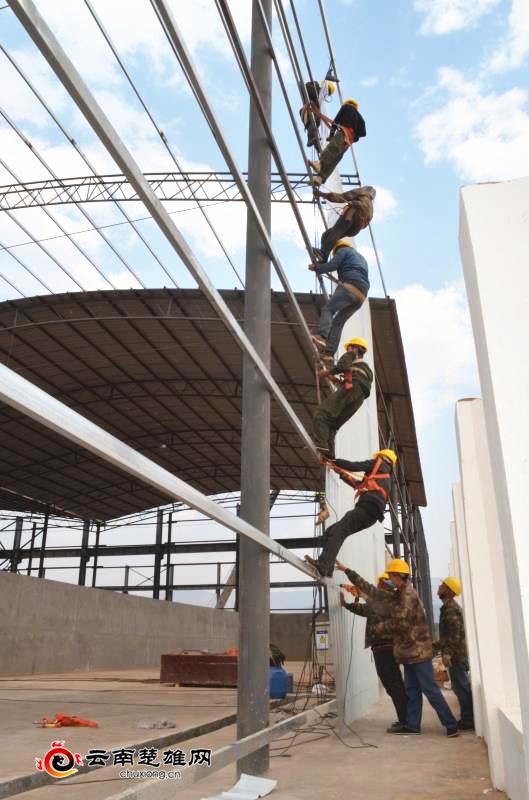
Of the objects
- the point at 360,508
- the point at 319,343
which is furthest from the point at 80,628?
the point at 360,508

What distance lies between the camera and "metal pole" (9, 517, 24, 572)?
37.6 metres

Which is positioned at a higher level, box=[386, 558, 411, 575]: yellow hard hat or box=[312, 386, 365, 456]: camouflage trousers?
box=[312, 386, 365, 456]: camouflage trousers

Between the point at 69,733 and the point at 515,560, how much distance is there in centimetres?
681

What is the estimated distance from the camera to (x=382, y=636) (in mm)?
8234

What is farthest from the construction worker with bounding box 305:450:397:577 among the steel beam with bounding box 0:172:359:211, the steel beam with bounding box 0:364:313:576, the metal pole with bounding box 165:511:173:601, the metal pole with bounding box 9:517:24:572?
the metal pole with bounding box 9:517:24:572

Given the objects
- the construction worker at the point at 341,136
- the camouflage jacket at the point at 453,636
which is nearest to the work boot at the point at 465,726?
the camouflage jacket at the point at 453,636

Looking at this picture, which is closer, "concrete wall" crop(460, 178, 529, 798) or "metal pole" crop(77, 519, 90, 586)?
"concrete wall" crop(460, 178, 529, 798)

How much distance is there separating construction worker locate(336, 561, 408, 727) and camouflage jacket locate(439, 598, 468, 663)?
0.64 meters

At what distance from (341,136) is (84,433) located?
735 cm

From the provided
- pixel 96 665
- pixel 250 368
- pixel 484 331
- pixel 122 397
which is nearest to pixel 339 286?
pixel 250 368

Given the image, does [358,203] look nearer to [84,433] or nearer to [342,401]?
[342,401]

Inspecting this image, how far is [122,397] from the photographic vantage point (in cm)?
2633

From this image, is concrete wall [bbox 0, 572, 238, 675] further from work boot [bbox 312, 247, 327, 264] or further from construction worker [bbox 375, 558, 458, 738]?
work boot [bbox 312, 247, 327, 264]

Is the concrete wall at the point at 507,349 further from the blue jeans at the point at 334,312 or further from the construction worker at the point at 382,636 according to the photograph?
the construction worker at the point at 382,636
